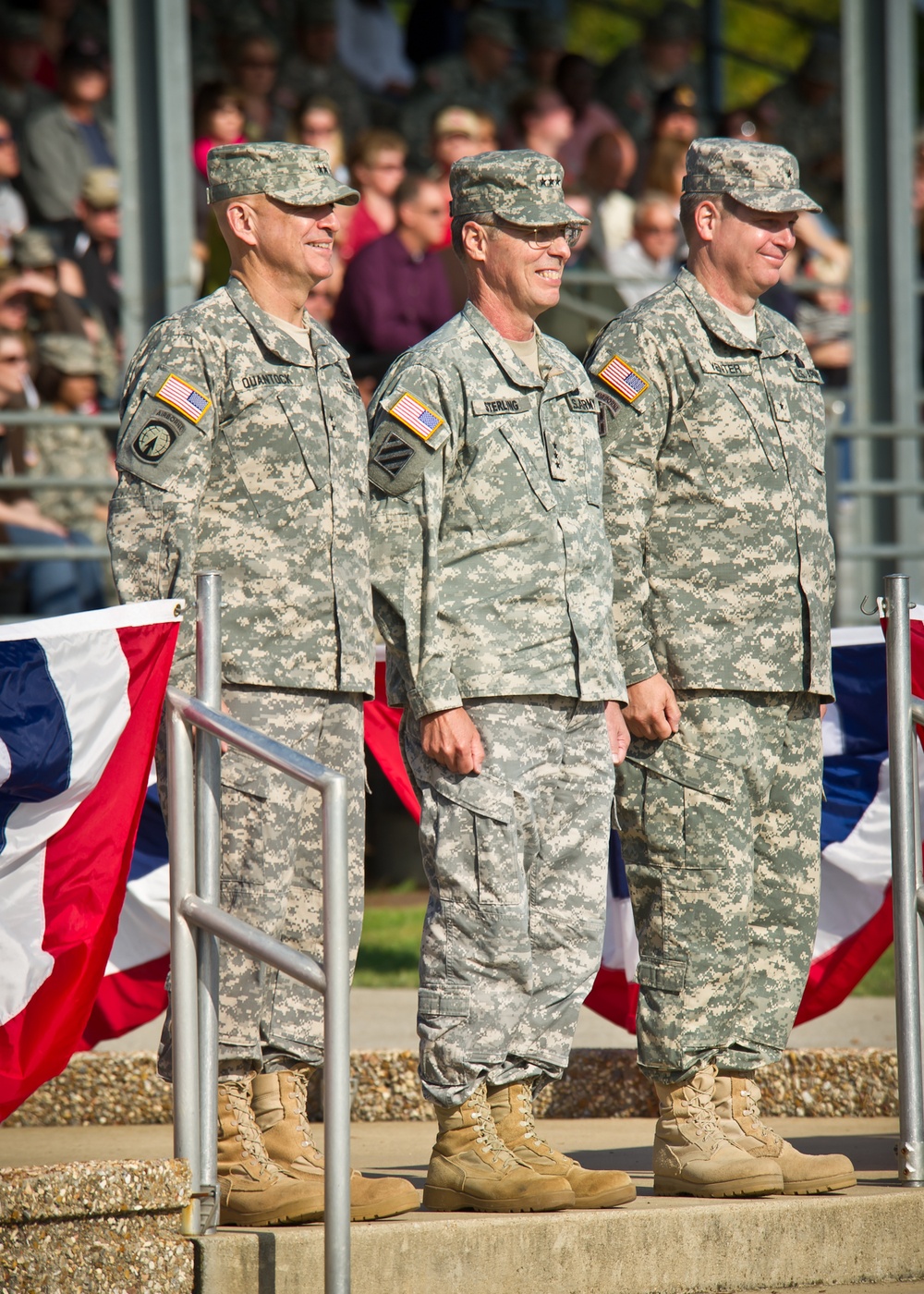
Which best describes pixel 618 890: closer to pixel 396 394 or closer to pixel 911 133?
pixel 396 394

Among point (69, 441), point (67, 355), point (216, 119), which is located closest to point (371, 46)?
point (216, 119)

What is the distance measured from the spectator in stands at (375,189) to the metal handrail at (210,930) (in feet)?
21.1

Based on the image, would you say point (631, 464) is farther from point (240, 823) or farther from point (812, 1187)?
point (812, 1187)

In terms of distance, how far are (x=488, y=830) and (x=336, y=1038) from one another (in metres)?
0.72

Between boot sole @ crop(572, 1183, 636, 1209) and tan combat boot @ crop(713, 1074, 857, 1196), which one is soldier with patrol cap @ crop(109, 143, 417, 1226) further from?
tan combat boot @ crop(713, 1074, 857, 1196)

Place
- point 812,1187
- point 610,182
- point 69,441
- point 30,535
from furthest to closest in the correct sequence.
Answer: point 610,182, point 69,441, point 30,535, point 812,1187

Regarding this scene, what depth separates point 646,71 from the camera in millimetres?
13172

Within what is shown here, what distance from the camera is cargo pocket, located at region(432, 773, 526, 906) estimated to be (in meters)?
3.98

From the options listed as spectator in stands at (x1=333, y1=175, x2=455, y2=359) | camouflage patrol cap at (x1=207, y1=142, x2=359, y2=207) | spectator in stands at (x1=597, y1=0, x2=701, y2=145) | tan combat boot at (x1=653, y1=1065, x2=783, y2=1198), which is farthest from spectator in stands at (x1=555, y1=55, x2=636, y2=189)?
tan combat boot at (x1=653, y1=1065, x2=783, y2=1198)

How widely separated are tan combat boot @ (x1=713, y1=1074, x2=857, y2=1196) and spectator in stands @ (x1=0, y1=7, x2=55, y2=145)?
7.39 m

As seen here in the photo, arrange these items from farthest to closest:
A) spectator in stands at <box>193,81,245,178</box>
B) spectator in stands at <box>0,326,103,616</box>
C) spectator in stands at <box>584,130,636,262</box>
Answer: spectator in stands at <box>584,130,636,262</box>
spectator in stands at <box>193,81,245,178</box>
spectator in stands at <box>0,326,103,616</box>

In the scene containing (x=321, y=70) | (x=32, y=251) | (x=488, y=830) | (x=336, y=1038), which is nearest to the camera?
(x=336, y=1038)

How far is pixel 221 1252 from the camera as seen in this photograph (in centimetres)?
356

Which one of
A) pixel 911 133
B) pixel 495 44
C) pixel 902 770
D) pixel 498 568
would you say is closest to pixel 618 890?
pixel 902 770
